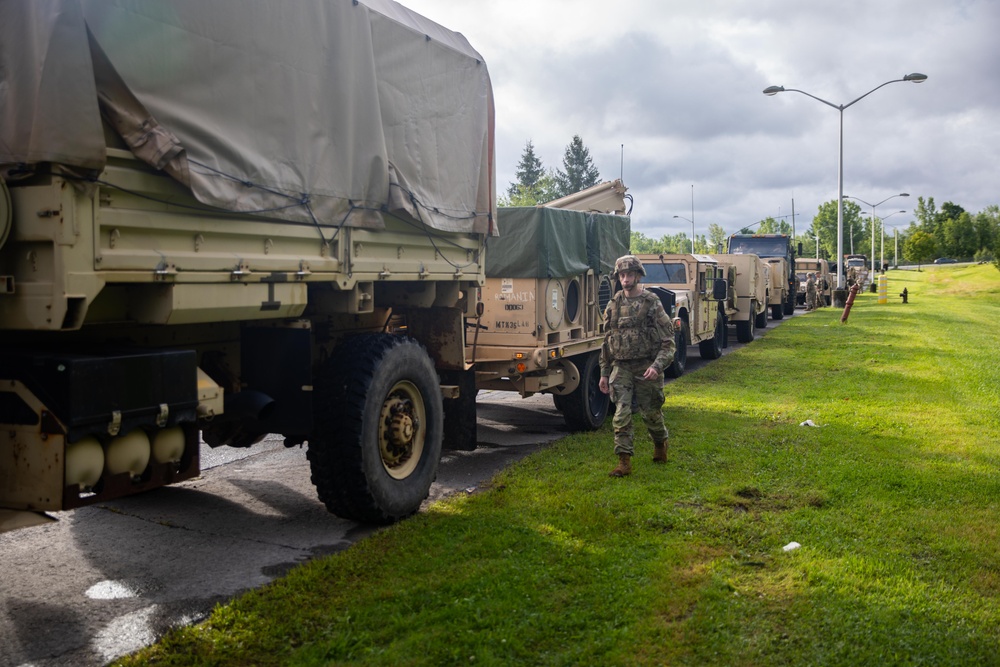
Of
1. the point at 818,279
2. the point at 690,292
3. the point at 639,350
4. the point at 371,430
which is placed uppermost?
the point at 818,279

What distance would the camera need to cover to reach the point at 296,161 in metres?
5.62

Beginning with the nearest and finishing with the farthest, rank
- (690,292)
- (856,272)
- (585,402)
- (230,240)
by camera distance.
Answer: (230,240), (585,402), (690,292), (856,272)

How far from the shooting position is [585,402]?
1001 centimetres

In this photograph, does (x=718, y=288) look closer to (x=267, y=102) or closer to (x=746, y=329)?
(x=746, y=329)

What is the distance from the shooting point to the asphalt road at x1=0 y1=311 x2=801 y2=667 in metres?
4.68

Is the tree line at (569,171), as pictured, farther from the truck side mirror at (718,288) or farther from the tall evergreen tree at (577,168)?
the truck side mirror at (718,288)

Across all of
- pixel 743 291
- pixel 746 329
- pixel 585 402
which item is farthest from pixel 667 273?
pixel 585 402

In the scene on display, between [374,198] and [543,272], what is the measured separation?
133 inches

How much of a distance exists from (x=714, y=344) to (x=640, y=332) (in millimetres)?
10376

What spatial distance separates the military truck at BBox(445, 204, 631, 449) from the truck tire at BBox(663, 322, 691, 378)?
15.6 feet

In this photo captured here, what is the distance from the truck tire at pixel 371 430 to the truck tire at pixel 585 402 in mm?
3509

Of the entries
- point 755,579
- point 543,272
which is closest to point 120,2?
point 755,579

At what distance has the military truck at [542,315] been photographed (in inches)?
364

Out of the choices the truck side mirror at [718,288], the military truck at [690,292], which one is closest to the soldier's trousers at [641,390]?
the military truck at [690,292]
